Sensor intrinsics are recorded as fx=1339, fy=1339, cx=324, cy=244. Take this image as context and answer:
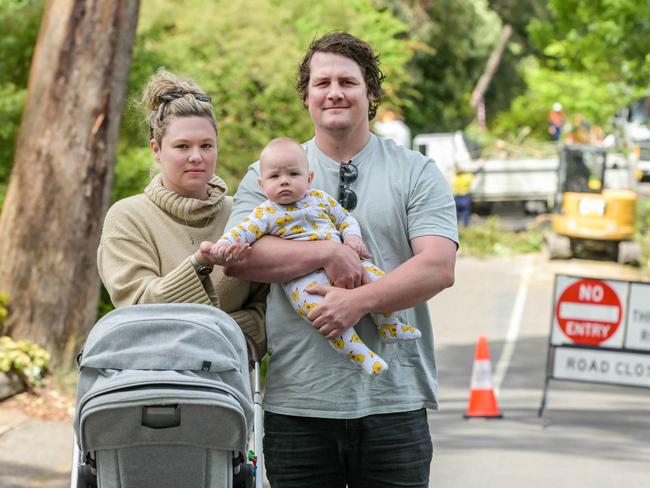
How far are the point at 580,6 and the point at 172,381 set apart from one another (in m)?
15.5

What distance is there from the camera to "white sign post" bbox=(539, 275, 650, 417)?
10719mm

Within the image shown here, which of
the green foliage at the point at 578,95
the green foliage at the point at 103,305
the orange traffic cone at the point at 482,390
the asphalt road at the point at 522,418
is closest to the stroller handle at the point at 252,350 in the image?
the asphalt road at the point at 522,418

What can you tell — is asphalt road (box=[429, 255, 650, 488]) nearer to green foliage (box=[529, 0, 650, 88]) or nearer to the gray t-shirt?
green foliage (box=[529, 0, 650, 88])

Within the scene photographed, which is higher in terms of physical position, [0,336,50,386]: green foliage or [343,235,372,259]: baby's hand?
[343,235,372,259]: baby's hand

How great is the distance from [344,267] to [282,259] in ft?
0.58

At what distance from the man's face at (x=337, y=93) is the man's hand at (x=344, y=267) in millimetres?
384

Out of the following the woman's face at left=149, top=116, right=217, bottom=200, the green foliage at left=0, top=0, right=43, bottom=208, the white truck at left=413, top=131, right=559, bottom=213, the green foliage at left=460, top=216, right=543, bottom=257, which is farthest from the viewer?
the white truck at left=413, top=131, right=559, bottom=213

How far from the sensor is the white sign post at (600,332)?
422 inches

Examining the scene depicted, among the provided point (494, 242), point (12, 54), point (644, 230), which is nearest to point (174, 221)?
point (12, 54)

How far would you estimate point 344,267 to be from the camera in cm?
370

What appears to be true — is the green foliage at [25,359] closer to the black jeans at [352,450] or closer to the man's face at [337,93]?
the black jeans at [352,450]

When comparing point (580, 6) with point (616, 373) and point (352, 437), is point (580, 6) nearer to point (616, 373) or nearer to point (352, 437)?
point (616, 373)

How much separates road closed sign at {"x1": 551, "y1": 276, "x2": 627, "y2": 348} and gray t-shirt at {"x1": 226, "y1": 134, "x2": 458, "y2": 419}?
7.14 meters

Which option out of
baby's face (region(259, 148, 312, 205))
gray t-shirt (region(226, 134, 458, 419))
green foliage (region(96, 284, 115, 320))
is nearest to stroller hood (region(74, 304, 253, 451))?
gray t-shirt (region(226, 134, 458, 419))
